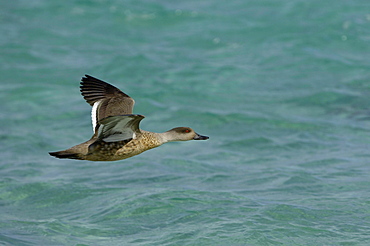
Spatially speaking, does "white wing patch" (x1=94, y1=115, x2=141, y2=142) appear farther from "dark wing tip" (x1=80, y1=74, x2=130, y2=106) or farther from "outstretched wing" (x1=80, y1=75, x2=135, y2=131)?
"dark wing tip" (x1=80, y1=74, x2=130, y2=106)

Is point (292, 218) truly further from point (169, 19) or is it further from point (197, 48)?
point (169, 19)

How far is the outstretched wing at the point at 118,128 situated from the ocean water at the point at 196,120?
1981 millimetres

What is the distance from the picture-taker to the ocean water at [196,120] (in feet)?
33.5

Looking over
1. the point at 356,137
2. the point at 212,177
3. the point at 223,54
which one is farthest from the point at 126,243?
the point at 223,54

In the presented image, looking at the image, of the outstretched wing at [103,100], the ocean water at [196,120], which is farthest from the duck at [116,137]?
the ocean water at [196,120]

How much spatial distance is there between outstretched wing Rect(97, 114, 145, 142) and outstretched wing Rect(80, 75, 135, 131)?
0.44 meters

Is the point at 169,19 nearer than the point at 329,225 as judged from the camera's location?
No

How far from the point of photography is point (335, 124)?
14828 millimetres

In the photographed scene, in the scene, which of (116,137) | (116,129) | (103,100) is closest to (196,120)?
(103,100)

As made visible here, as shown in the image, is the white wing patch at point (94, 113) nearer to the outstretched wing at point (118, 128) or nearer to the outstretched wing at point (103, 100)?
the outstretched wing at point (103, 100)

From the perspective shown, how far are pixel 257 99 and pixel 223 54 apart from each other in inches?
135

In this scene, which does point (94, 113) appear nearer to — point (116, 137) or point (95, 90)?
point (95, 90)

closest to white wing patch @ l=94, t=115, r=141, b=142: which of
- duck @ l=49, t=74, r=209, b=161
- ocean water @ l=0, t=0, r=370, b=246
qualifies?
duck @ l=49, t=74, r=209, b=161

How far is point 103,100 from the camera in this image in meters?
8.83
